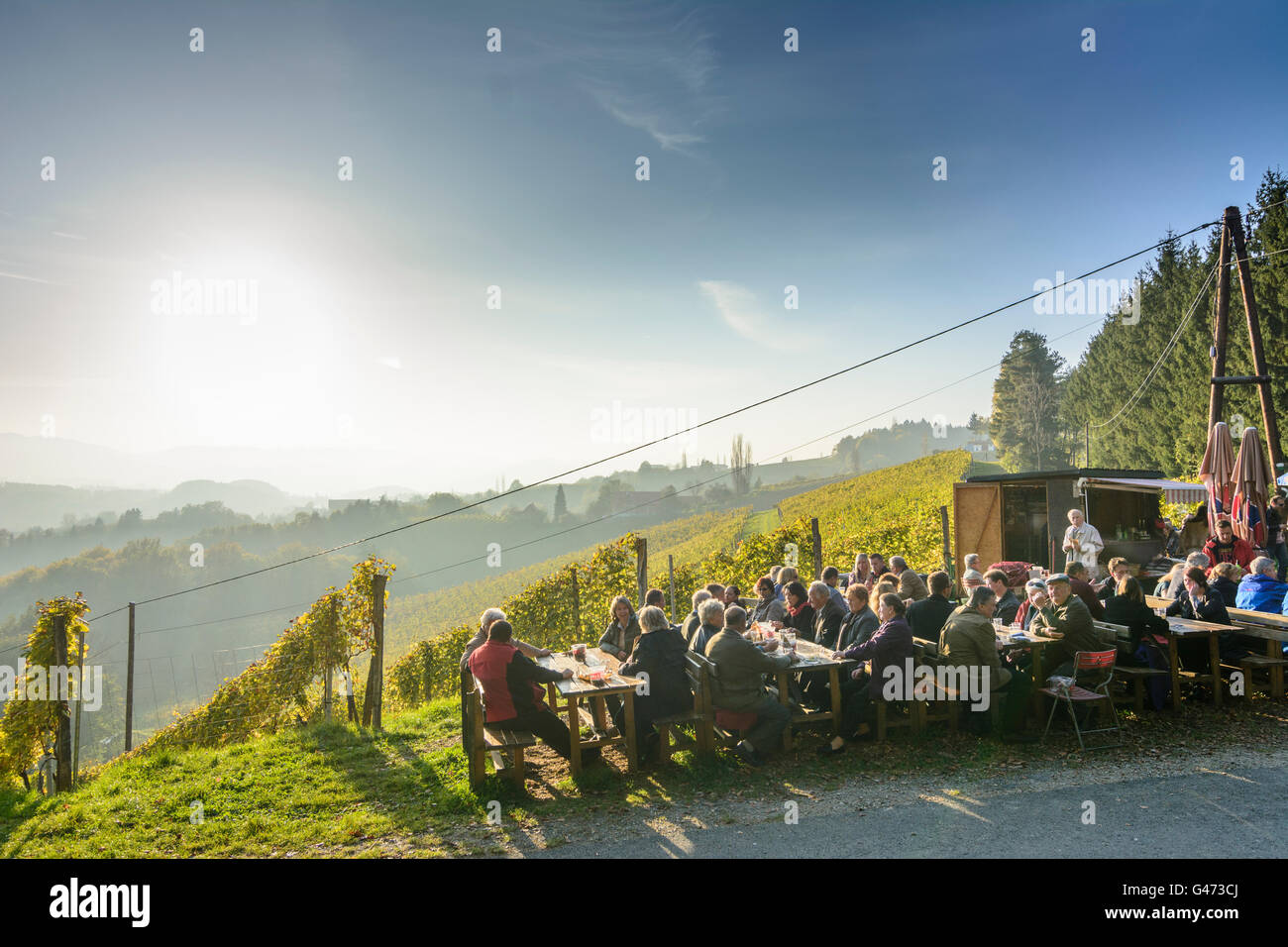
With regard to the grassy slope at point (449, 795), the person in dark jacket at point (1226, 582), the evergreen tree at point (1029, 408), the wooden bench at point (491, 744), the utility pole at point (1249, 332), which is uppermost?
the evergreen tree at point (1029, 408)

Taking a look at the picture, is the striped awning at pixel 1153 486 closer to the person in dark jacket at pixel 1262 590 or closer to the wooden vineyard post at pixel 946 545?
the wooden vineyard post at pixel 946 545

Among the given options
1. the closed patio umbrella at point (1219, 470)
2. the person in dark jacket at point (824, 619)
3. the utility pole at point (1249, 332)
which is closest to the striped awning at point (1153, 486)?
the utility pole at point (1249, 332)

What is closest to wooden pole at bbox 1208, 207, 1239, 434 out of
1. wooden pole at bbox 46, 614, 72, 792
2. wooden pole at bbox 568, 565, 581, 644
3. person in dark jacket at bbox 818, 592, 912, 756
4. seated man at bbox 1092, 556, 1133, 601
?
seated man at bbox 1092, 556, 1133, 601

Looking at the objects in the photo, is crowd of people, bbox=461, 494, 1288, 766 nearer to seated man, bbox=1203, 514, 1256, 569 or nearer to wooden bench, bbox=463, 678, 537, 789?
wooden bench, bbox=463, 678, 537, 789

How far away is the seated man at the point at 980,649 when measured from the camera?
5789mm

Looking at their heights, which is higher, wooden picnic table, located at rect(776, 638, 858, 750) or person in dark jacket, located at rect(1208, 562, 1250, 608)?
person in dark jacket, located at rect(1208, 562, 1250, 608)

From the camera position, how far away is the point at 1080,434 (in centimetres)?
4741

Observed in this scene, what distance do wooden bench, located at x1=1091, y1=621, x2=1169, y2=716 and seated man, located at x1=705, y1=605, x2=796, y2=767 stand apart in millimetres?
2909

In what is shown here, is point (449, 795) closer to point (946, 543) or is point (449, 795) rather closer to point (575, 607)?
point (575, 607)

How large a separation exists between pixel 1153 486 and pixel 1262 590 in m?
7.87

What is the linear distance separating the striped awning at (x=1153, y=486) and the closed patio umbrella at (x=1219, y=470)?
5.00 metres

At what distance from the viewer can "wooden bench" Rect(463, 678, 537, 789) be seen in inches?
215

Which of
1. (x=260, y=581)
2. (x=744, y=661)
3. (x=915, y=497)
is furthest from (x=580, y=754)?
(x=260, y=581)
